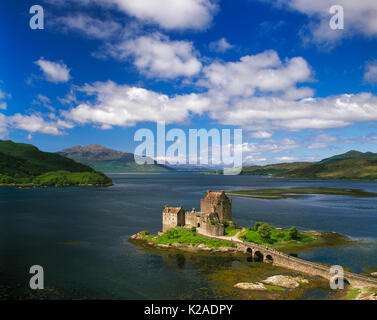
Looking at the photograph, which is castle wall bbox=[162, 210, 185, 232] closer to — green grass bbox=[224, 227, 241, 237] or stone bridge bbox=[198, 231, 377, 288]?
green grass bbox=[224, 227, 241, 237]

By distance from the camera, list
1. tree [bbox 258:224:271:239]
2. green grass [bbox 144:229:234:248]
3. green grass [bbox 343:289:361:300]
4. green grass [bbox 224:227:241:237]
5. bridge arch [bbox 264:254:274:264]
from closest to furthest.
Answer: green grass [bbox 343:289:361:300] → bridge arch [bbox 264:254:274:264] → green grass [bbox 144:229:234:248] → tree [bbox 258:224:271:239] → green grass [bbox 224:227:241:237]

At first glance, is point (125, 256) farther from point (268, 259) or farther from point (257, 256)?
point (268, 259)

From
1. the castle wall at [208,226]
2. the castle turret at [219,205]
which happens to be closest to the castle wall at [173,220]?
the castle wall at [208,226]

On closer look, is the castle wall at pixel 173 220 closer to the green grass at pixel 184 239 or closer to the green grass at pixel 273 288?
the green grass at pixel 184 239

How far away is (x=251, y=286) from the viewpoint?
50594 millimetres

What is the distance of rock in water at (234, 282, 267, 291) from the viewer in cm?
4986

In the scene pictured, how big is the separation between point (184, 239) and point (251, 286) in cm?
3138

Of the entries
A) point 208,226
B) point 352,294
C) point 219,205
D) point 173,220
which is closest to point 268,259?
point 208,226

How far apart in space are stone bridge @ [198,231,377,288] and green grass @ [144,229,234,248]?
11.5 feet

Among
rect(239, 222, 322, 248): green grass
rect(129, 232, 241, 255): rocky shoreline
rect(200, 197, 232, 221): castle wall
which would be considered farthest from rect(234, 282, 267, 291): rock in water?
rect(200, 197, 232, 221): castle wall

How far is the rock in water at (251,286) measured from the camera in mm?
49862
